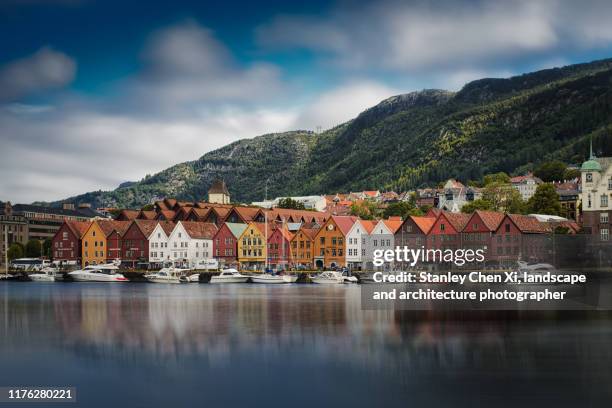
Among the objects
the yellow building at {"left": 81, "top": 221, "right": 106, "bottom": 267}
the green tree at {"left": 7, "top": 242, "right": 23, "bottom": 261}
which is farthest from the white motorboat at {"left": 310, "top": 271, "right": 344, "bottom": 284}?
the green tree at {"left": 7, "top": 242, "right": 23, "bottom": 261}

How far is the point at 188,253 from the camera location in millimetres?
132125

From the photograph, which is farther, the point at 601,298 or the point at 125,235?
the point at 125,235

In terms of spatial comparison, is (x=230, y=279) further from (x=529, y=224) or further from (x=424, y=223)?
(x=529, y=224)

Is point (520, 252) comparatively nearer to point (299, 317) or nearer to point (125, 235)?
point (299, 317)

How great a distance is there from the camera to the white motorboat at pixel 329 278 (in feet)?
340

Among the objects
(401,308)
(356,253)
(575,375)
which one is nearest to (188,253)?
(356,253)

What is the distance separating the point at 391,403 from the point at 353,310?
107 ft

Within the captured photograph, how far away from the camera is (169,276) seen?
4466 inches

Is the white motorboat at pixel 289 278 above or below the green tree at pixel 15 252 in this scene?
below

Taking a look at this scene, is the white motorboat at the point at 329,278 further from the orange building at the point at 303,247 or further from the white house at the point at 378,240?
Answer: the orange building at the point at 303,247

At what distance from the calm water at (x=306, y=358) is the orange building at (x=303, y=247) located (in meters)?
60.6

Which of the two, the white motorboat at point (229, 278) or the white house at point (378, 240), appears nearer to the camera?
the white motorboat at point (229, 278)

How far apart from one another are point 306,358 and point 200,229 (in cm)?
10036

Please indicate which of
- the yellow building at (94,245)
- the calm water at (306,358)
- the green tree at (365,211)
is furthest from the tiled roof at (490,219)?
the yellow building at (94,245)
